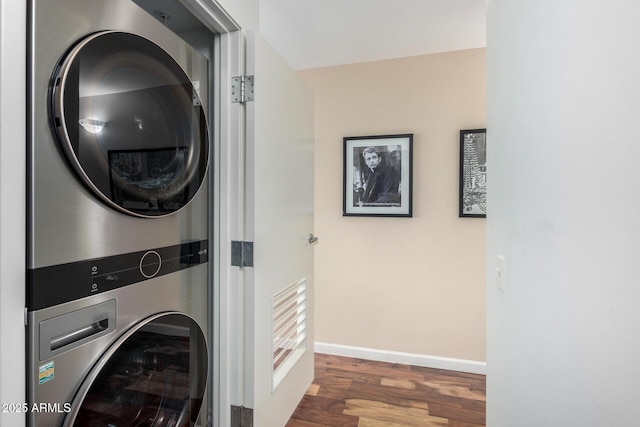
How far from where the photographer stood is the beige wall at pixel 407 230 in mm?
2344

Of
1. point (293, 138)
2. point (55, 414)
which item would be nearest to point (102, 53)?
point (55, 414)

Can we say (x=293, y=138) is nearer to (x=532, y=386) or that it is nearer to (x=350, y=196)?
(x=350, y=196)

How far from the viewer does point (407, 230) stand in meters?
2.47

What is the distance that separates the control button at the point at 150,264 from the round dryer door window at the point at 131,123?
5.1 inches

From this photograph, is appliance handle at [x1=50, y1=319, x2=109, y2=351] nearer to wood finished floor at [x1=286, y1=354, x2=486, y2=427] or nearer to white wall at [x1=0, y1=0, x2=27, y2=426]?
white wall at [x1=0, y1=0, x2=27, y2=426]

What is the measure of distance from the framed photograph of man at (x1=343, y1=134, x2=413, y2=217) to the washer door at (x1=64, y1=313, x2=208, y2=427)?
5.35ft

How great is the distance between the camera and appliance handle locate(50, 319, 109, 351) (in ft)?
2.40

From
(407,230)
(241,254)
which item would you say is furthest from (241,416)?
(407,230)


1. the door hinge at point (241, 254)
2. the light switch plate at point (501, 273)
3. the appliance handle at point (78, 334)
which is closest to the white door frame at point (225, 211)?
the door hinge at point (241, 254)

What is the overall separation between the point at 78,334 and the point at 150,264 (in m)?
0.26

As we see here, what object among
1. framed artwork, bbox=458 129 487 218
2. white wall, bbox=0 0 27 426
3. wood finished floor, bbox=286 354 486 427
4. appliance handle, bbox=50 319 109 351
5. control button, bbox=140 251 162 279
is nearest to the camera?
white wall, bbox=0 0 27 426

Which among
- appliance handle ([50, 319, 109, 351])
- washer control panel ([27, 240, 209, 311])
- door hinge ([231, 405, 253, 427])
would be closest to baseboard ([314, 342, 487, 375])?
door hinge ([231, 405, 253, 427])

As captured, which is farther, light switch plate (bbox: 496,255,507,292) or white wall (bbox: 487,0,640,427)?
light switch plate (bbox: 496,255,507,292)

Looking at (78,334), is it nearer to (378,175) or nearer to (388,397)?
(388,397)
